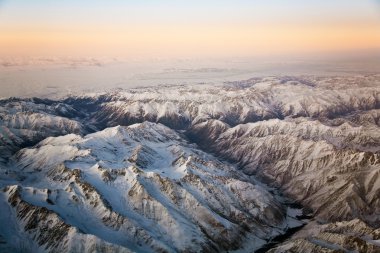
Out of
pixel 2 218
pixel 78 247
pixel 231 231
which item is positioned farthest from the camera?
pixel 231 231

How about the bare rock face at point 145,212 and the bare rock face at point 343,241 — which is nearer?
the bare rock face at point 343,241

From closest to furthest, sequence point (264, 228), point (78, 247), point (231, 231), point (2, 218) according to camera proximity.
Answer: point (78, 247) → point (2, 218) → point (231, 231) → point (264, 228)

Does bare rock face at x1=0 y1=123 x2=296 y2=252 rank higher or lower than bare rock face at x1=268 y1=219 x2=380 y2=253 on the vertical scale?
lower

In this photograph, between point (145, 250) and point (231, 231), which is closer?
point (145, 250)

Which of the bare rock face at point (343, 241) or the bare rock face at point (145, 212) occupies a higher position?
the bare rock face at point (343, 241)

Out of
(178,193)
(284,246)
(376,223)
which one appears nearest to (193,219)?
(178,193)

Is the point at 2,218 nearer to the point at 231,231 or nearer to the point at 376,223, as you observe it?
the point at 231,231

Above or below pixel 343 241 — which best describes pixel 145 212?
below

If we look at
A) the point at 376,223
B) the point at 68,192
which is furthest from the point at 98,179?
the point at 376,223

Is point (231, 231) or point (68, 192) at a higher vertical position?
point (68, 192)

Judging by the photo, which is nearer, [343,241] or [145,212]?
[343,241]

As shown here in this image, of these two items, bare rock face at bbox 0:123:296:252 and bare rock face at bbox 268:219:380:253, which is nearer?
bare rock face at bbox 268:219:380:253
